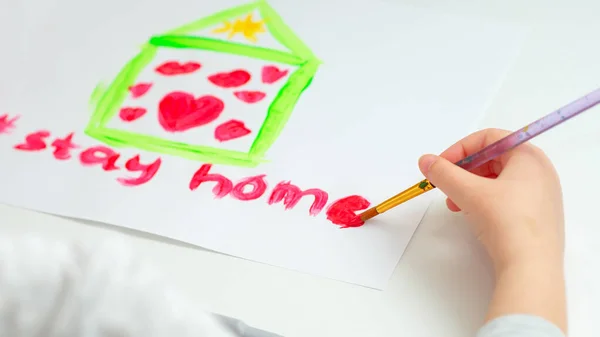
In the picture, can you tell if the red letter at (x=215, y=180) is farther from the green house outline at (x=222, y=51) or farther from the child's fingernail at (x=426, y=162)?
the child's fingernail at (x=426, y=162)

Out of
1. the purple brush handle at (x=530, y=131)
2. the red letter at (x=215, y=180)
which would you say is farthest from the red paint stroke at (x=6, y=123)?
the purple brush handle at (x=530, y=131)

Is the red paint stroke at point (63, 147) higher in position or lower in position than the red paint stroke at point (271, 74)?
lower

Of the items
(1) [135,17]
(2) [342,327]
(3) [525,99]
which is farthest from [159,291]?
(1) [135,17]

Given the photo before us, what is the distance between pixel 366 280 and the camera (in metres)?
0.56

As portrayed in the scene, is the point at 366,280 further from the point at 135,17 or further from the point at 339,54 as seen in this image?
the point at 135,17

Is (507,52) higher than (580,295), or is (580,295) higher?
(507,52)

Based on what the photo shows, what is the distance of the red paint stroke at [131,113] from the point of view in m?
0.72

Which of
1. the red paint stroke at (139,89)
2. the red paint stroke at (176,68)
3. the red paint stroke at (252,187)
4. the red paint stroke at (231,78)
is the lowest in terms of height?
the red paint stroke at (252,187)

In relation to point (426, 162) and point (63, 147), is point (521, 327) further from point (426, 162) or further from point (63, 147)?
point (63, 147)

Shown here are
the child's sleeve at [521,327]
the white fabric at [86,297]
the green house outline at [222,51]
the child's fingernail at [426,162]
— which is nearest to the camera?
the white fabric at [86,297]

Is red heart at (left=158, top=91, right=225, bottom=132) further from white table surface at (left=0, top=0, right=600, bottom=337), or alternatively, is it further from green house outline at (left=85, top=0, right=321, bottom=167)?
white table surface at (left=0, top=0, right=600, bottom=337)

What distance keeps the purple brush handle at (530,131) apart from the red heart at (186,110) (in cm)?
26

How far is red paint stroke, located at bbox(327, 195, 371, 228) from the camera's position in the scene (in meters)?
0.60

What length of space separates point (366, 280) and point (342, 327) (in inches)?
1.8
